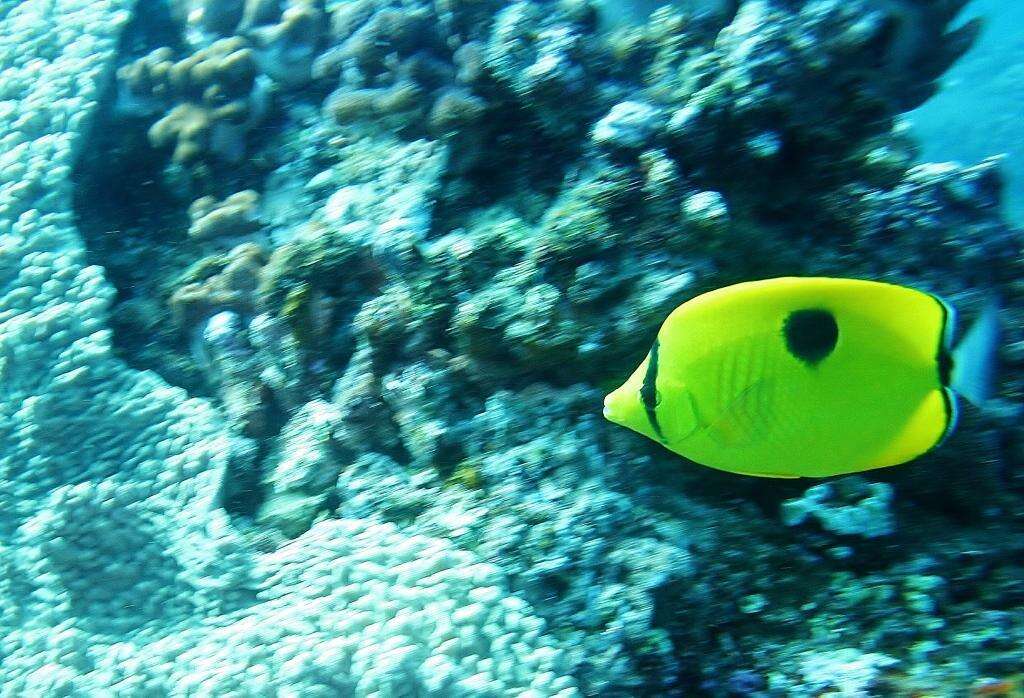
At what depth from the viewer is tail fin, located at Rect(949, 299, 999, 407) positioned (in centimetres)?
123

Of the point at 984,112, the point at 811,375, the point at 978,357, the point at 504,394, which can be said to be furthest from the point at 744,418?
the point at 984,112

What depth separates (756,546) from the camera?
6.83ft

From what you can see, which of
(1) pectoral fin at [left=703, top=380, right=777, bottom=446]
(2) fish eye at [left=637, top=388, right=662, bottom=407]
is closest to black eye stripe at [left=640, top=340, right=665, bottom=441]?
(2) fish eye at [left=637, top=388, right=662, bottom=407]

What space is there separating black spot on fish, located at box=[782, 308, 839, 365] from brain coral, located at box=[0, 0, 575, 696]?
3.51 feet

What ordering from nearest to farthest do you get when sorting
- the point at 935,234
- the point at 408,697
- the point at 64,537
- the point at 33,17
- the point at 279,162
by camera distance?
the point at 408,697 < the point at 935,234 < the point at 64,537 < the point at 279,162 < the point at 33,17

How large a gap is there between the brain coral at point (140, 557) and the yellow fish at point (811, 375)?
88cm

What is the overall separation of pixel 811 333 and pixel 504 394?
113cm

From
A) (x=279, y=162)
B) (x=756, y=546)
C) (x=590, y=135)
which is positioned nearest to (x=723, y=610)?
(x=756, y=546)

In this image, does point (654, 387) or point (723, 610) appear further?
point (723, 610)

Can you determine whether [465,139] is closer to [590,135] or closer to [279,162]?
[590,135]

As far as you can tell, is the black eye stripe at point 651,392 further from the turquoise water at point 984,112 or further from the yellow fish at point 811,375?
the turquoise water at point 984,112

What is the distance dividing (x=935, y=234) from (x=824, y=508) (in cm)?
95

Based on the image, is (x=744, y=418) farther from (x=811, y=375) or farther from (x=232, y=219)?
(x=232, y=219)

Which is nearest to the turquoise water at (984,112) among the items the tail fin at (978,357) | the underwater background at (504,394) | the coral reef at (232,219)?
the underwater background at (504,394)
